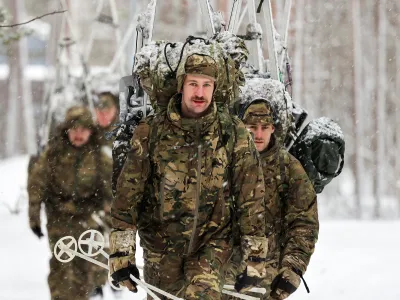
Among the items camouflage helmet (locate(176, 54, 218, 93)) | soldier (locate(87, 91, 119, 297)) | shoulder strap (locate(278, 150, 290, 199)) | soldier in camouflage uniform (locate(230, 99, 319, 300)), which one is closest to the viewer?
camouflage helmet (locate(176, 54, 218, 93))

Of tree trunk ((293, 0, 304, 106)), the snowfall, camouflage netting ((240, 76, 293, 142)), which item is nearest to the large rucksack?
camouflage netting ((240, 76, 293, 142))

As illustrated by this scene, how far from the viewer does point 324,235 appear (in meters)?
18.1

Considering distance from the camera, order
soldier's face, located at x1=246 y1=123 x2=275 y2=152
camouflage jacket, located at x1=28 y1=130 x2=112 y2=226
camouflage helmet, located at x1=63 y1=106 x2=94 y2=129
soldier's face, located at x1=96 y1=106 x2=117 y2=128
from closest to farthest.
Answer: soldier's face, located at x1=246 y1=123 x2=275 y2=152 < camouflage jacket, located at x1=28 y1=130 x2=112 y2=226 < camouflage helmet, located at x1=63 y1=106 x2=94 y2=129 < soldier's face, located at x1=96 y1=106 x2=117 y2=128

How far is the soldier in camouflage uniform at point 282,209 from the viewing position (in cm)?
533

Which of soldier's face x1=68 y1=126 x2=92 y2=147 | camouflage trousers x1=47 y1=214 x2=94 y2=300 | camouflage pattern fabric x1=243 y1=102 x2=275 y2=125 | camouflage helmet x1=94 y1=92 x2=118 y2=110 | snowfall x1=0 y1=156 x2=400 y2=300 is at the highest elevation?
camouflage pattern fabric x1=243 y1=102 x2=275 y2=125

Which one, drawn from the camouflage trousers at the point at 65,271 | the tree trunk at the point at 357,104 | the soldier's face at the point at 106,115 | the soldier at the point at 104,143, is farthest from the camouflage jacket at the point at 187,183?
the tree trunk at the point at 357,104

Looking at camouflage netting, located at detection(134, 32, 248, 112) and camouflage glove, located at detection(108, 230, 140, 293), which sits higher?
camouflage netting, located at detection(134, 32, 248, 112)

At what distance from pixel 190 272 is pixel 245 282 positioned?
27 cm

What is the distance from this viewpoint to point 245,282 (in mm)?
4691

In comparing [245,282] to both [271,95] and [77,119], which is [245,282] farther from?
[77,119]

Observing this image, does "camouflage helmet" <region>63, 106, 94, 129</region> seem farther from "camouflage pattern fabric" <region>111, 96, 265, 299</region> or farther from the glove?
"camouflage pattern fabric" <region>111, 96, 265, 299</region>

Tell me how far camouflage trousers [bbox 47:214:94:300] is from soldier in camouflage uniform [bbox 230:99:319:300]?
3.37 meters

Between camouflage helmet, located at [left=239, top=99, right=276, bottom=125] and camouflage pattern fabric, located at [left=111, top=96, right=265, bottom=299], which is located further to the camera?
camouflage helmet, located at [left=239, top=99, right=276, bottom=125]

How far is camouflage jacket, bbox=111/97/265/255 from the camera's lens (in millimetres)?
4652
